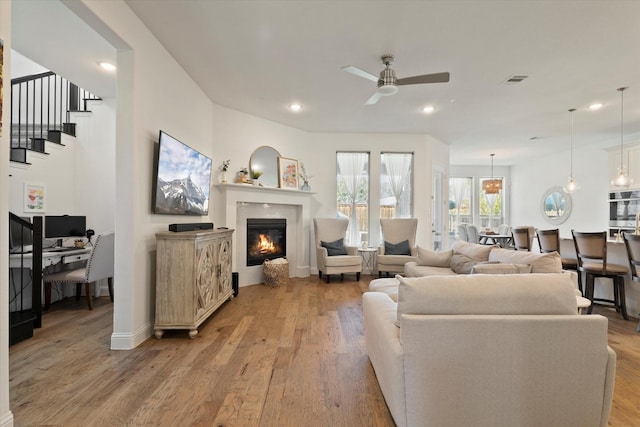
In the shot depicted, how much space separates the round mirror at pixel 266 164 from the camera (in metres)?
5.51

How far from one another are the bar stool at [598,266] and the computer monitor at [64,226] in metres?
6.52

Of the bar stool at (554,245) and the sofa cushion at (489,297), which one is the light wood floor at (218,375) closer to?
the sofa cushion at (489,297)

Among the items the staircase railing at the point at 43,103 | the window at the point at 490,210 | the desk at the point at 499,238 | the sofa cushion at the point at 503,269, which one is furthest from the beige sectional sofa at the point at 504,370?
the window at the point at 490,210

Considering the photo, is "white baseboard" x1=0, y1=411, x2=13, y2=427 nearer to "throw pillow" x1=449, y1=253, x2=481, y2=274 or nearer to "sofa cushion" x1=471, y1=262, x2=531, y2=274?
"sofa cushion" x1=471, y1=262, x2=531, y2=274

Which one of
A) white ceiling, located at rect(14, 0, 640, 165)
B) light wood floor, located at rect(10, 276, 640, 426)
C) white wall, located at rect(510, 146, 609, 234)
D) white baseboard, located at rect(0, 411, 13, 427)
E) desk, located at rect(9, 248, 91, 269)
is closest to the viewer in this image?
white baseboard, located at rect(0, 411, 13, 427)

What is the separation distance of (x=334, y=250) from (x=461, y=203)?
619 cm

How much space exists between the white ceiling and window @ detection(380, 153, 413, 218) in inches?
46.1

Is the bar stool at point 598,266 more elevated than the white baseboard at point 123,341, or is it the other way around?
the bar stool at point 598,266

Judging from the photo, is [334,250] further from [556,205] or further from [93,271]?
[556,205]

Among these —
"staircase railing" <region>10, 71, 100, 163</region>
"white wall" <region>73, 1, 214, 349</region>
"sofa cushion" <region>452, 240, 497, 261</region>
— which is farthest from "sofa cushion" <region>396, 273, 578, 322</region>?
"staircase railing" <region>10, 71, 100, 163</region>

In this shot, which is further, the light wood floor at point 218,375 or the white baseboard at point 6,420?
the light wood floor at point 218,375

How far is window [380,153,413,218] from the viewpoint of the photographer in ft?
21.7

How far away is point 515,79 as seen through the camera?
3898mm

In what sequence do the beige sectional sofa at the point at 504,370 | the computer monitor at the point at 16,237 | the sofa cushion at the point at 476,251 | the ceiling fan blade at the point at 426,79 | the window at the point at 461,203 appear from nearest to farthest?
the beige sectional sofa at the point at 504,370
the ceiling fan blade at the point at 426,79
the computer monitor at the point at 16,237
the sofa cushion at the point at 476,251
the window at the point at 461,203
